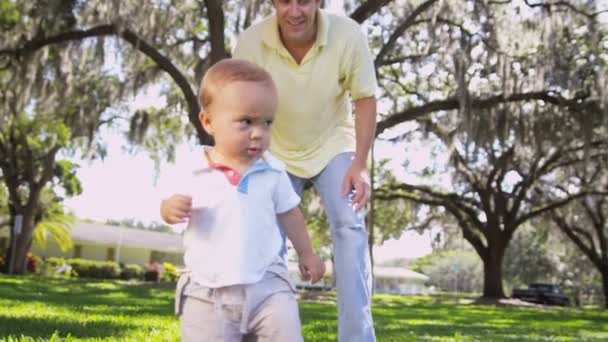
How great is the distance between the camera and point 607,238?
26406 millimetres

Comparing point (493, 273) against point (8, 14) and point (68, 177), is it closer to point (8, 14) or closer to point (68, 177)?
point (68, 177)

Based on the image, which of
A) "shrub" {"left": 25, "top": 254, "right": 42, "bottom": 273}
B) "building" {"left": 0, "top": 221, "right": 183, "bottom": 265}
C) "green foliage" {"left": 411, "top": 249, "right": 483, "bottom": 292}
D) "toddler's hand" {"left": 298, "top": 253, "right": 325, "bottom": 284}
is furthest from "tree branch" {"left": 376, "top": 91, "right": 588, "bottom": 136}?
"green foliage" {"left": 411, "top": 249, "right": 483, "bottom": 292}

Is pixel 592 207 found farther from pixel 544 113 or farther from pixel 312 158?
pixel 312 158

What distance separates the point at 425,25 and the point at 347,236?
12230mm

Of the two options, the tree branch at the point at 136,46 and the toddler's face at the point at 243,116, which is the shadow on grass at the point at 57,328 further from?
the tree branch at the point at 136,46

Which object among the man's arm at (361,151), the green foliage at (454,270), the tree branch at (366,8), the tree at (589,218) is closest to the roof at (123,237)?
the tree at (589,218)

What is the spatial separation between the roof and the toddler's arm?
4149cm

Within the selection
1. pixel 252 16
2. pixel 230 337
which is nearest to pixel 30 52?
pixel 252 16

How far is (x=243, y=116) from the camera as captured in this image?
1.87 meters

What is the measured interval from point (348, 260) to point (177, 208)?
105 centimetres

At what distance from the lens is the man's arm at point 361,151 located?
2576 millimetres

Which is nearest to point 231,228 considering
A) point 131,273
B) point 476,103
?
point 476,103

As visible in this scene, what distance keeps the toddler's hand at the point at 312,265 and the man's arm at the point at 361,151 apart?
59 cm

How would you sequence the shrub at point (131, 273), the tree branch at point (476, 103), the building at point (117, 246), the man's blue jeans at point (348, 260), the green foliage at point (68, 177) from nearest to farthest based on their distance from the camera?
the man's blue jeans at point (348, 260)
the tree branch at point (476, 103)
the green foliage at point (68, 177)
the shrub at point (131, 273)
the building at point (117, 246)
